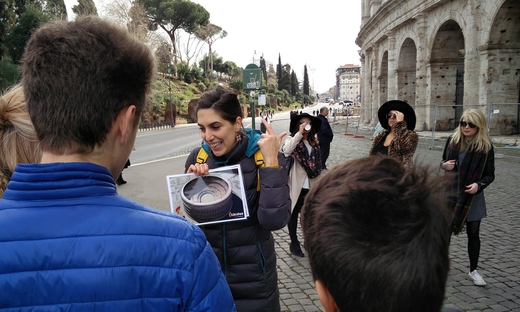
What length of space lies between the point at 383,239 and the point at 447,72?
24.2 metres

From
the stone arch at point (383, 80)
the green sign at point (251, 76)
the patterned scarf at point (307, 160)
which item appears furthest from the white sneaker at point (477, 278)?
the stone arch at point (383, 80)

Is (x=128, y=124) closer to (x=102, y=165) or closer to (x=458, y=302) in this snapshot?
(x=102, y=165)

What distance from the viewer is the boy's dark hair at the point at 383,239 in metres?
0.99

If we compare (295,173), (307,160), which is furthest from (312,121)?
(295,173)

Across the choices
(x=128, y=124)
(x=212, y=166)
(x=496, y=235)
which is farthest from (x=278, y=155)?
(x=496, y=235)

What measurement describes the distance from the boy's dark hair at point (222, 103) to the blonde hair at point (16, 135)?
1.13 m

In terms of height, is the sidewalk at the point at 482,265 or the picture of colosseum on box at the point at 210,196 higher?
the picture of colosseum on box at the point at 210,196

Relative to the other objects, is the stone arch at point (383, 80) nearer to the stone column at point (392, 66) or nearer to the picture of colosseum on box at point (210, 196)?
the stone column at point (392, 66)

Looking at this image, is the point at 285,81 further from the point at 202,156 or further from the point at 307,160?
the point at 202,156

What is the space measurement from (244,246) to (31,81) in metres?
1.56

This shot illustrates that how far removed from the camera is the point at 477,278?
4.16 meters

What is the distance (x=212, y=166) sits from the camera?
8.26ft

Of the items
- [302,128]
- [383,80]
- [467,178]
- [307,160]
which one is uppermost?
[383,80]

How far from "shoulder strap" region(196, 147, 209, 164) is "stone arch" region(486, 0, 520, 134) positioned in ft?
59.3
